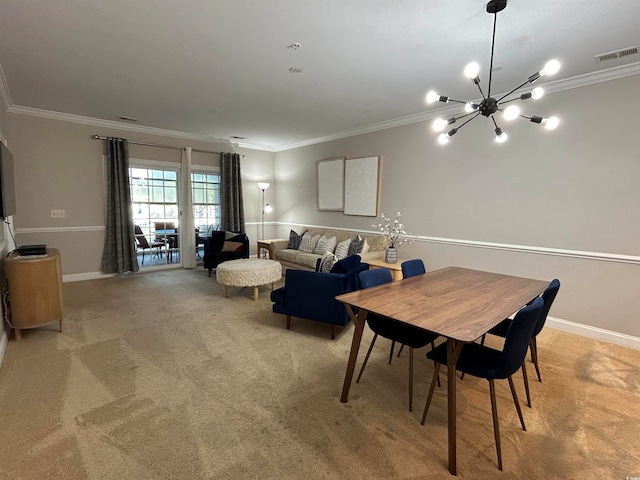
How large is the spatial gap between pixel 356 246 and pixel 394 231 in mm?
648

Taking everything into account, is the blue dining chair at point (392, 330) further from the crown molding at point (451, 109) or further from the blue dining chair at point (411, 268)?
the crown molding at point (451, 109)

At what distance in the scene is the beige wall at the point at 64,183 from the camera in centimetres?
479

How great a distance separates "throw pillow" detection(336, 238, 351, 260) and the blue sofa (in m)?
1.79

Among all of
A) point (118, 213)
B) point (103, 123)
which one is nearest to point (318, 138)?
point (103, 123)

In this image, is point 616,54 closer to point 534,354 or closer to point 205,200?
point 534,354

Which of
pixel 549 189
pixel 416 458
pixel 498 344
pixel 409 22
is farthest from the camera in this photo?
pixel 549 189

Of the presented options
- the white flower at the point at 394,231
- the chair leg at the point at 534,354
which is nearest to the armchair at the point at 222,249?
the white flower at the point at 394,231

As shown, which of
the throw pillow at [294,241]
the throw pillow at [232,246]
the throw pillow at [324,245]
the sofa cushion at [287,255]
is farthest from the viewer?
the throw pillow at [294,241]

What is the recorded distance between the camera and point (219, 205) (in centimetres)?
687

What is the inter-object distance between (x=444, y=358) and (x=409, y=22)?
237 cm

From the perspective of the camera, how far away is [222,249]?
605cm

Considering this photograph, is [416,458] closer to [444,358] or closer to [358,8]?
[444,358]

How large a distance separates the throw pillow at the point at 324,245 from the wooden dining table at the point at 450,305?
9.14 ft

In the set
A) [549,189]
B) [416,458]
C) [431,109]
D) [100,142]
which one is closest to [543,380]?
[416,458]
